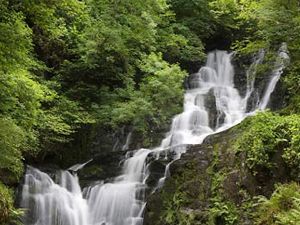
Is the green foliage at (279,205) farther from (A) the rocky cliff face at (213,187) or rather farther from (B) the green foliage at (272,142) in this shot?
(B) the green foliage at (272,142)

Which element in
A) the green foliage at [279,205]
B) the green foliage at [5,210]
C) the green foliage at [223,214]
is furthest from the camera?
the green foliage at [5,210]

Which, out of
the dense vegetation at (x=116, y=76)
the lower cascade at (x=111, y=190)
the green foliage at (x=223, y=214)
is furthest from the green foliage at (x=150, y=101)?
the green foliage at (x=223, y=214)

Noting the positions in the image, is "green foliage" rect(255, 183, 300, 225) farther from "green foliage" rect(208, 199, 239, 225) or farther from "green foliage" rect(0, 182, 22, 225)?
"green foliage" rect(0, 182, 22, 225)

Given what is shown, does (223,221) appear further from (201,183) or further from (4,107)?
(4,107)

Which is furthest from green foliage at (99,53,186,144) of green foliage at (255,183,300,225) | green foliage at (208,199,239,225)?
green foliage at (255,183,300,225)

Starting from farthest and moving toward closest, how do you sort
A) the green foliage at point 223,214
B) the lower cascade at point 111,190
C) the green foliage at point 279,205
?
the lower cascade at point 111,190 → the green foliage at point 223,214 → the green foliage at point 279,205

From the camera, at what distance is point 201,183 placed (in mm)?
10148

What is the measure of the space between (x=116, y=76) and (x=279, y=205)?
10239mm

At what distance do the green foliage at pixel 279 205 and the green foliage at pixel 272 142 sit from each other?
69 cm

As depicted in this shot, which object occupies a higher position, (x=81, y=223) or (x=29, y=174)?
(x=29, y=174)

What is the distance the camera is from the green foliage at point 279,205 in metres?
7.34

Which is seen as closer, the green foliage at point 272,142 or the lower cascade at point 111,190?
the green foliage at point 272,142

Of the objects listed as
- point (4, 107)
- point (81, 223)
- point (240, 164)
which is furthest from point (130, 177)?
point (4, 107)

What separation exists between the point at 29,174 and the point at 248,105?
9.34m
